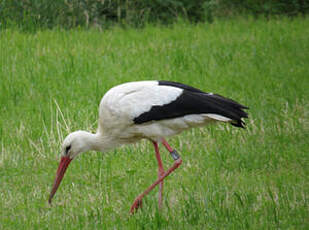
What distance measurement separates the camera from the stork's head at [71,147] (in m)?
5.35

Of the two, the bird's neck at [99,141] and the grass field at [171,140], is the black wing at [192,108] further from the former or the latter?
the grass field at [171,140]

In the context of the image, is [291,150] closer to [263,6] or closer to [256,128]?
[256,128]

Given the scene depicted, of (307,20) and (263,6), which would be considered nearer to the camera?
(307,20)

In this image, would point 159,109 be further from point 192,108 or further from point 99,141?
point 99,141

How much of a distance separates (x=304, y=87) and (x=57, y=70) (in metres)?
3.66

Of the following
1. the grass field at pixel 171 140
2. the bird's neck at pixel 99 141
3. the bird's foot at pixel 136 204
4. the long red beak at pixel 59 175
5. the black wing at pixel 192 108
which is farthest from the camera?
the bird's neck at pixel 99 141

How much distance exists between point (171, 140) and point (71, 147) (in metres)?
1.74

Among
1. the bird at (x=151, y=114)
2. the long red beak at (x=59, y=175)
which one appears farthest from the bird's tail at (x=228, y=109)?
the long red beak at (x=59, y=175)

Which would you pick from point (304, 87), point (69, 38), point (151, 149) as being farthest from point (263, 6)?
point (151, 149)

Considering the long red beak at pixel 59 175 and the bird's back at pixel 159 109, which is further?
the long red beak at pixel 59 175

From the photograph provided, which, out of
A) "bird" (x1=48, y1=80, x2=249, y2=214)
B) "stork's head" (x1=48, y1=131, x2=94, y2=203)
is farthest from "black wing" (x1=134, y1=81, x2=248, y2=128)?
"stork's head" (x1=48, y1=131, x2=94, y2=203)

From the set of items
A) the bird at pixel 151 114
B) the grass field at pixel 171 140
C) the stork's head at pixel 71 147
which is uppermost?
the bird at pixel 151 114

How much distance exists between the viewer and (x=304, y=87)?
8203 millimetres

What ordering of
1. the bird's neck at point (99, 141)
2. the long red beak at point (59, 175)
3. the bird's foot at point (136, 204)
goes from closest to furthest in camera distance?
the bird's foot at point (136, 204), the long red beak at point (59, 175), the bird's neck at point (99, 141)
